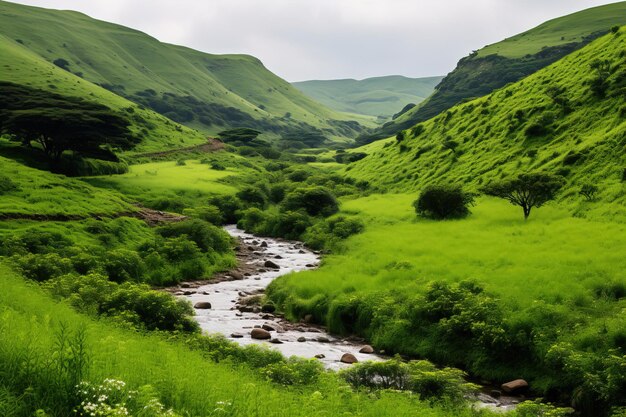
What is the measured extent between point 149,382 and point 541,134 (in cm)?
6482

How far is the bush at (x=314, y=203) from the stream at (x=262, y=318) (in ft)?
55.1

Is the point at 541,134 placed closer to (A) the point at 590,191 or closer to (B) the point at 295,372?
(A) the point at 590,191

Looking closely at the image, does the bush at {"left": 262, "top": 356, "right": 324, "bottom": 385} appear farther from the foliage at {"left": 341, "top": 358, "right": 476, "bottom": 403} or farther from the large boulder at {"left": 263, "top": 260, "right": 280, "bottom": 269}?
the large boulder at {"left": 263, "top": 260, "right": 280, "bottom": 269}

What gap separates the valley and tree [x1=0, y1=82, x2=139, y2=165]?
332 mm

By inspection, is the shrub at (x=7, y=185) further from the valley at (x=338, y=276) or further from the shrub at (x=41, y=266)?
the shrub at (x=41, y=266)

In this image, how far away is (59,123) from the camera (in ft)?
208

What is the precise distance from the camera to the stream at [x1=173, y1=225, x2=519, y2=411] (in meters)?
25.3

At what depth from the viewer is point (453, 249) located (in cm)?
3862

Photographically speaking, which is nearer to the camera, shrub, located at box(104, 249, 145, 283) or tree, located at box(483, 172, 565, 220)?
shrub, located at box(104, 249, 145, 283)

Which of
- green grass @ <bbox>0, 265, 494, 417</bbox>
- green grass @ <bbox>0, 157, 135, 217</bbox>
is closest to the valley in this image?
green grass @ <bbox>0, 265, 494, 417</bbox>

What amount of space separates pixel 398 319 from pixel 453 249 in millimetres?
13333

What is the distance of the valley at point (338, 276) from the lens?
12.6 meters

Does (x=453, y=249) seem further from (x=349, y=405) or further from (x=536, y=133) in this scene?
(x=536, y=133)

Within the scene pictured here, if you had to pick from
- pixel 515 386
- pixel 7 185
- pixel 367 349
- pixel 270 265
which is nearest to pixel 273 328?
pixel 367 349
